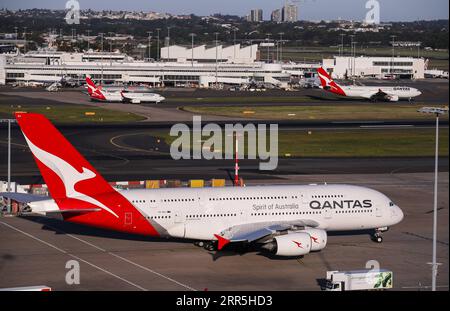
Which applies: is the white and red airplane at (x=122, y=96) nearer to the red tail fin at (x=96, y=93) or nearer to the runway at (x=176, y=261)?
the red tail fin at (x=96, y=93)

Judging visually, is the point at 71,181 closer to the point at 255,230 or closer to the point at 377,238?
the point at 255,230

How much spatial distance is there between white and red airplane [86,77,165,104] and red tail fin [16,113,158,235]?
414 ft

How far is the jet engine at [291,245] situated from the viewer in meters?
49.1

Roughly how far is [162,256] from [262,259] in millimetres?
5753

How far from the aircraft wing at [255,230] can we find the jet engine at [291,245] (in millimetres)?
992

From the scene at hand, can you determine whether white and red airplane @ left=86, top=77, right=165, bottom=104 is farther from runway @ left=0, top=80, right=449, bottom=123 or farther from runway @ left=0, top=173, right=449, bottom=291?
runway @ left=0, top=173, right=449, bottom=291

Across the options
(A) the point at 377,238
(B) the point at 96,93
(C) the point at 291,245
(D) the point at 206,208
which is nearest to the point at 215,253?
(D) the point at 206,208

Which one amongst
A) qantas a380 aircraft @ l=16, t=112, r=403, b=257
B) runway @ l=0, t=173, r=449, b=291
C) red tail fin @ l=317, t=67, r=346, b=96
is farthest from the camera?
red tail fin @ l=317, t=67, r=346, b=96

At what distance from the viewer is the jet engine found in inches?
1932

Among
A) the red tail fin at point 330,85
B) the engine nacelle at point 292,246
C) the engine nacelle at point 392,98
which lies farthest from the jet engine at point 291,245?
the red tail fin at point 330,85

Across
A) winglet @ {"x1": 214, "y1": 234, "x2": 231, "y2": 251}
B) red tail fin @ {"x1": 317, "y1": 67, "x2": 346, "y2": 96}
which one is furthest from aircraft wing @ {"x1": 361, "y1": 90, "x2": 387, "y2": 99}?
winglet @ {"x1": 214, "y1": 234, "x2": 231, "y2": 251}

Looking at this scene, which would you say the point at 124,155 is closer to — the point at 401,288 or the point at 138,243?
the point at 138,243

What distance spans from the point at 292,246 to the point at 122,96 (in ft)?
433

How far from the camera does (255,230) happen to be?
169ft
